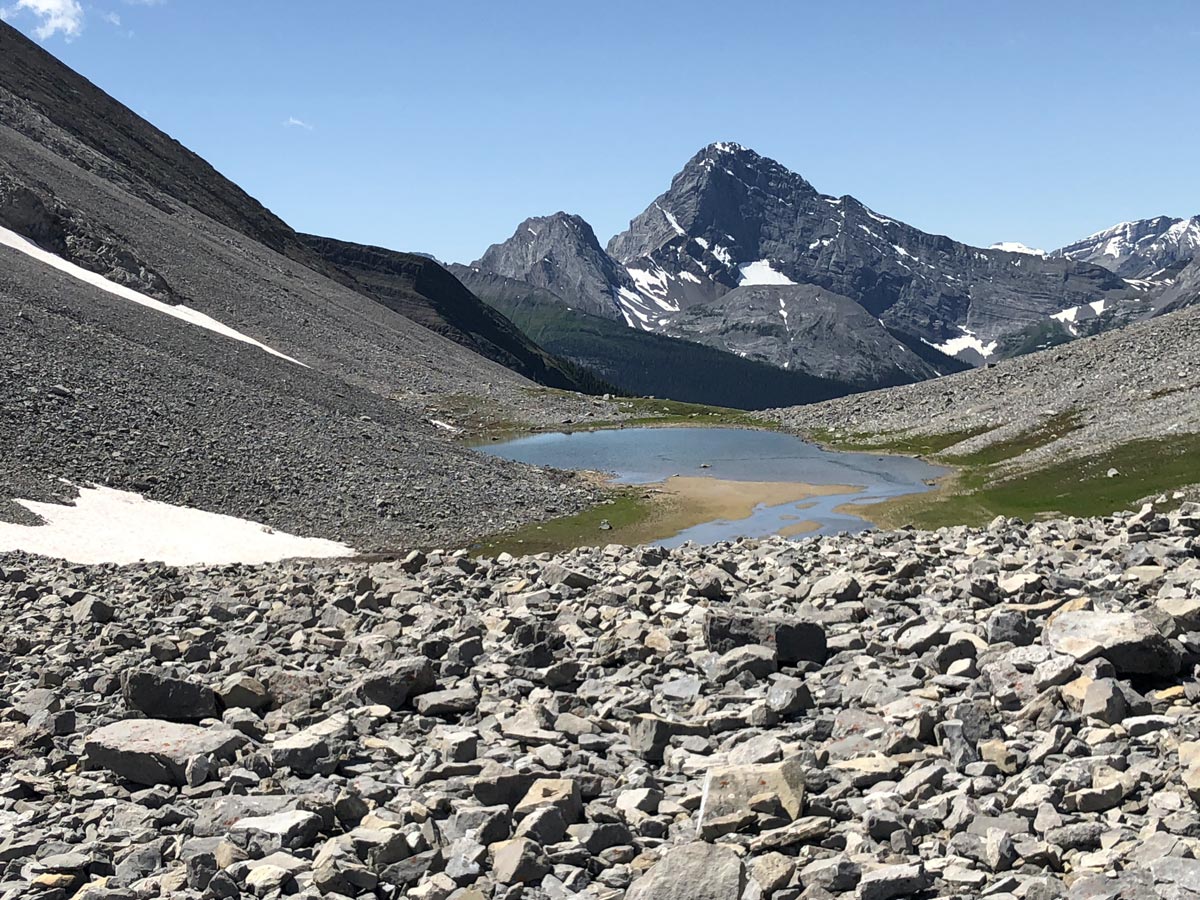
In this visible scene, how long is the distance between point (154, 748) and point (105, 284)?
12545 centimetres

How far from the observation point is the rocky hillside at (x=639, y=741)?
12.5 m

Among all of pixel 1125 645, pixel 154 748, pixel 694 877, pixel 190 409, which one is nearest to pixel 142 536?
pixel 190 409

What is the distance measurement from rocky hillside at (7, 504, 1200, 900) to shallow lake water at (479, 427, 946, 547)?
140 feet

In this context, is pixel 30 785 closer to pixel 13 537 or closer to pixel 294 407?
pixel 13 537

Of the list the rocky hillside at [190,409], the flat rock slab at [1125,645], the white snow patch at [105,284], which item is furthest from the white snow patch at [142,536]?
the white snow patch at [105,284]

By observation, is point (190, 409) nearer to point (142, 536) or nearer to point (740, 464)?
point (142, 536)

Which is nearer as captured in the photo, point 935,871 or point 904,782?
point 935,871

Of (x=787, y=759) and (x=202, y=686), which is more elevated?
(x=787, y=759)

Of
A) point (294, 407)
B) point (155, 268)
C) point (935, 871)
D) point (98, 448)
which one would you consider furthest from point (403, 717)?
point (155, 268)

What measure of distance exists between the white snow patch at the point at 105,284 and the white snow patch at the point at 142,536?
61.5 metres

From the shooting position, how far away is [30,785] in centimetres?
1619

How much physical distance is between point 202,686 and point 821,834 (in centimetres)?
1296

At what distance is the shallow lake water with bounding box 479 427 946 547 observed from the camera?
243 ft

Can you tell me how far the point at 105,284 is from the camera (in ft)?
411
